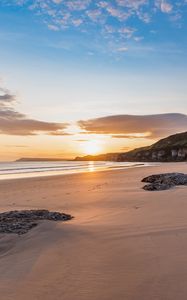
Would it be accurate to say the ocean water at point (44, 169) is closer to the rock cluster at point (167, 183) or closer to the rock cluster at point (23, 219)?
the rock cluster at point (167, 183)

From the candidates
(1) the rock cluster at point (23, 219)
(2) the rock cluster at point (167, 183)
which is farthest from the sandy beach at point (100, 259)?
(2) the rock cluster at point (167, 183)

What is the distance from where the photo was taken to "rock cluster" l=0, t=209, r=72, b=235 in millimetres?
8000

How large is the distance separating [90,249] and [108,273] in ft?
4.32

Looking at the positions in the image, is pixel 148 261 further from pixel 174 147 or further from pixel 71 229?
pixel 174 147

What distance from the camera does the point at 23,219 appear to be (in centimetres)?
894

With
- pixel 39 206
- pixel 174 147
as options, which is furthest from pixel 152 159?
pixel 39 206

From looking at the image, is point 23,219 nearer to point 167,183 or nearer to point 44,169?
point 167,183

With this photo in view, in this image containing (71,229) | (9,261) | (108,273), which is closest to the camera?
(108,273)

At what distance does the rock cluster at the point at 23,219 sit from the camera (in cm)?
800

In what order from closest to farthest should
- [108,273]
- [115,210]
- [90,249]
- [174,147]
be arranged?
[108,273], [90,249], [115,210], [174,147]

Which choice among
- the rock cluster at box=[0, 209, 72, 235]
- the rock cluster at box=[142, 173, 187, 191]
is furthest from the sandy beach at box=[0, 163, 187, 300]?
the rock cluster at box=[142, 173, 187, 191]

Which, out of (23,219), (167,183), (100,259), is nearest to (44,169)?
(167,183)

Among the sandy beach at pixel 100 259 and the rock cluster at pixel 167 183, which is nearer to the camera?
the sandy beach at pixel 100 259

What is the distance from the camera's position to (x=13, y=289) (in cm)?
490
